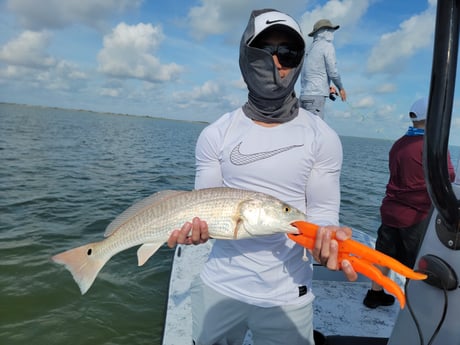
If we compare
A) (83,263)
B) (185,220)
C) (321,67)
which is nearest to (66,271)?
(83,263)

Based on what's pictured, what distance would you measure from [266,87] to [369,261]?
138cm

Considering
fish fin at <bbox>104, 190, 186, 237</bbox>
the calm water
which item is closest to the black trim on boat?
fish fin at <bbox>104, 190, 186, 237</bbox>

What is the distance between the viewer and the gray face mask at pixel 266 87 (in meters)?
2.42

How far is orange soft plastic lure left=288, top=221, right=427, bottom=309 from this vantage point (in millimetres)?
1480

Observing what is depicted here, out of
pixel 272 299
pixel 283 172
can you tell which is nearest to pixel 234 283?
pixel 272 299

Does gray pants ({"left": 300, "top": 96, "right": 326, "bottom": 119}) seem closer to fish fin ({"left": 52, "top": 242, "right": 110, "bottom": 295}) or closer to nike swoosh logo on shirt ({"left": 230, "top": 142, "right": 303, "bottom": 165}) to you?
nike swoosh logo on shirt ({"left": 230, "top": 142, "right": 303, "bottom": 165})

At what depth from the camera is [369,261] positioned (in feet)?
5.67

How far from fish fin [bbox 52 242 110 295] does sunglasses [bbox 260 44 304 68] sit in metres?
2.09

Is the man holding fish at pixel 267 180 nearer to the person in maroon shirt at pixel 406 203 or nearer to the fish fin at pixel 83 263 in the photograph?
the fish fin at pixel 83 263

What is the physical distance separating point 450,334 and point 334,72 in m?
4.90

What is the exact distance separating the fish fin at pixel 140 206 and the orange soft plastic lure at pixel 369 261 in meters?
1.04

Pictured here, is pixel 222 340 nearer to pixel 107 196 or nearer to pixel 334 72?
pixel 334 72

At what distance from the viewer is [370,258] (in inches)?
66.9

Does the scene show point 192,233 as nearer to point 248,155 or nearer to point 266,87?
point 248,155
